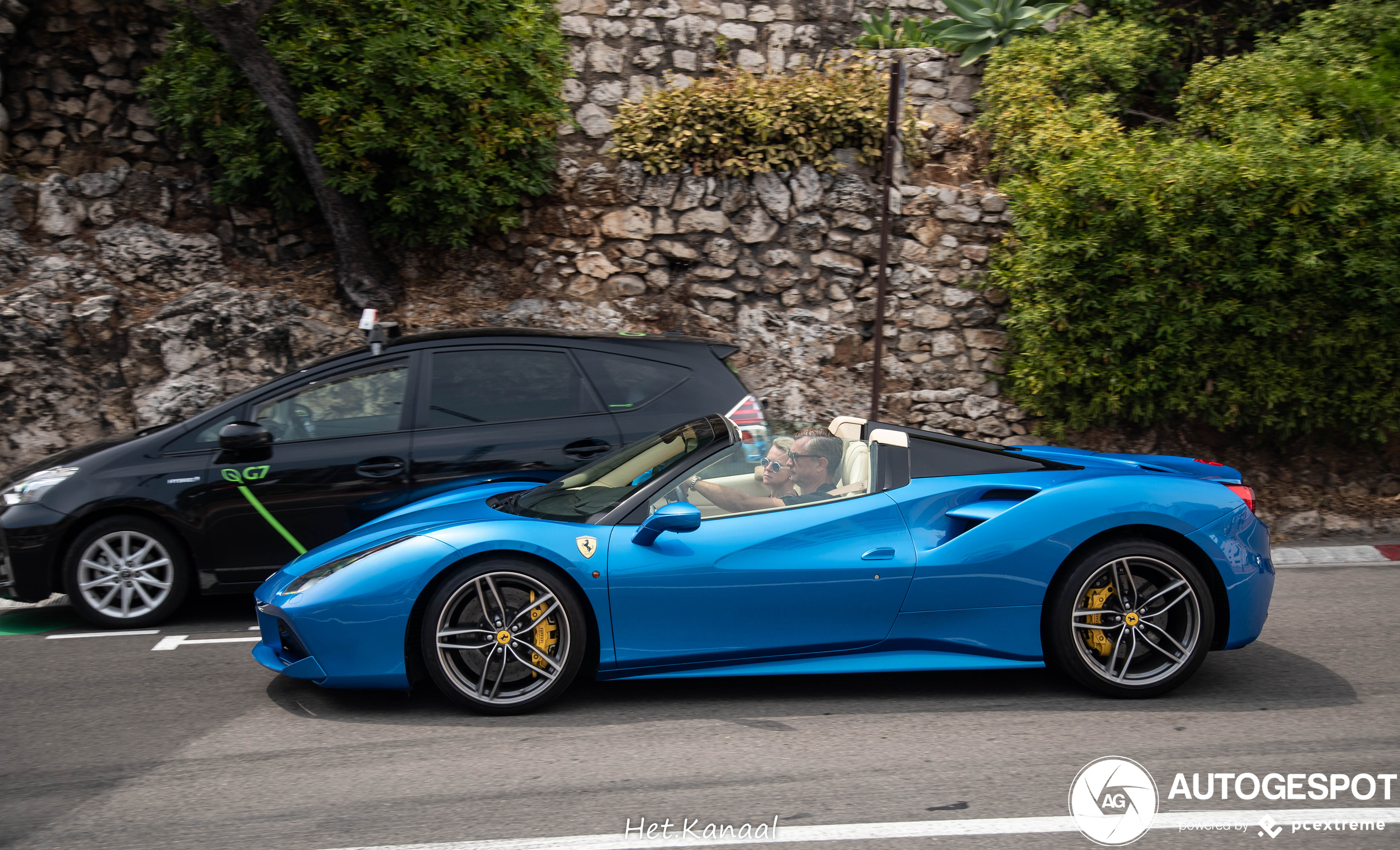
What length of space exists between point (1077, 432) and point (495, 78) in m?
6.35

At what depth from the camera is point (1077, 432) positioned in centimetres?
939

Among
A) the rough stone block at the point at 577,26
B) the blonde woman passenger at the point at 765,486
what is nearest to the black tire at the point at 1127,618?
the blonde woman passenger at the point at 765,486

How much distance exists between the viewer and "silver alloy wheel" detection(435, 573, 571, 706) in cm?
409

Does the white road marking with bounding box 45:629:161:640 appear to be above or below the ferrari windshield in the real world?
below

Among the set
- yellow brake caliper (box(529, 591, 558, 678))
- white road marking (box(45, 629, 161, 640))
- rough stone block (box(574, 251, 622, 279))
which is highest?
rough stone block (box(574, 251, 622, 279))

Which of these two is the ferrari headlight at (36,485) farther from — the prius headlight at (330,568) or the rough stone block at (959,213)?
the rough stone block at (959,213)

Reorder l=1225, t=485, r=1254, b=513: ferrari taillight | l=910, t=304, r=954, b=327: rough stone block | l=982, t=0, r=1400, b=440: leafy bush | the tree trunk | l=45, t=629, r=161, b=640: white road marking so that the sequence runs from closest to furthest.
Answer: l=1225, t=485, r=1254, b=513: ferrari taillight → l=45, t=629, r=161, b=640: white road marking → l=982, t=0, r=1400, b=440: leafy bush → the tree trunk → l=910, t=304, r=954, b=327: rough stone block

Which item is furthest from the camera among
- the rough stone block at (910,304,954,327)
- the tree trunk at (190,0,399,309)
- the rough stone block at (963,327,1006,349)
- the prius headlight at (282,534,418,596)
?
the rough stone block at (910,304,954,327)

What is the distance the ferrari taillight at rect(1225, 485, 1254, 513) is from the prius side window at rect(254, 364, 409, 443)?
4362 mm

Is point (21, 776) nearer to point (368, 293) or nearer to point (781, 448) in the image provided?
point (781, 448)

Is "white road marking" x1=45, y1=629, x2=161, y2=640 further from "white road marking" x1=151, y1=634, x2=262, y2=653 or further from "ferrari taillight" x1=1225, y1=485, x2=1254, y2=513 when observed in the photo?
"ferrari taillight" x1=1225, y1=485, x2=1254, y2=513

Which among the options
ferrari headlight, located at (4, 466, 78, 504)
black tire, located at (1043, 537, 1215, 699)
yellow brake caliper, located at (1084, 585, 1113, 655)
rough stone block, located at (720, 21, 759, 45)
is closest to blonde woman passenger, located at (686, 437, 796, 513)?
black tire, located at (1043, 537, 1215, 699)

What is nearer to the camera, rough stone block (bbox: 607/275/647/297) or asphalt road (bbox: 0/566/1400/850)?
asphalt road (bbox: 0/566/1400/850)

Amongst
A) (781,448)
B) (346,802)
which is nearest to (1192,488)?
(781,448)
